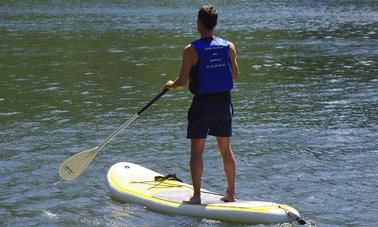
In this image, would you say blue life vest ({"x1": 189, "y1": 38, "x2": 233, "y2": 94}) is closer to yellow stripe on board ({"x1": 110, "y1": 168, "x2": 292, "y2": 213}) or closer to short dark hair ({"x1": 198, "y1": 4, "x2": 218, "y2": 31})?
short dark hair ({"x1": 198, "y1": 4, "x2": 218, "y2": 31})

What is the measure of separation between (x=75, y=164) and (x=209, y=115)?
7.42 feet

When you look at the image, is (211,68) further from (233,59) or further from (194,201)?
(194,201)

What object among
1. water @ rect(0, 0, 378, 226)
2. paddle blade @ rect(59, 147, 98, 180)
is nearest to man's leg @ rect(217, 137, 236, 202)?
water @ rect(0, 0, 378, 226)

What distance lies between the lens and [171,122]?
46.3 ft

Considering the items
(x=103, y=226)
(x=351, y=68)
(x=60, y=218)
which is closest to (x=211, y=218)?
(x=103, y=226)

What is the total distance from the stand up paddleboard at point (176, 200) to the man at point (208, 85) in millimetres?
186

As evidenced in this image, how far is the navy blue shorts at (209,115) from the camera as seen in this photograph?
26.3 ft

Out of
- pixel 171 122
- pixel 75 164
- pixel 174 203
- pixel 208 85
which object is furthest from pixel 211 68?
pixel 171 122

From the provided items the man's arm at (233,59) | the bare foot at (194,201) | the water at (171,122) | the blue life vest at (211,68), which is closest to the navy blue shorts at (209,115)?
the blue life vest at (211,68)

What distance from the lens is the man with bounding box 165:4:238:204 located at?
7.81 meters

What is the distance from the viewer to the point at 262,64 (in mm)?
24172

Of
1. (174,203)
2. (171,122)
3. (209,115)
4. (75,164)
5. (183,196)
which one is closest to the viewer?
(209,115)

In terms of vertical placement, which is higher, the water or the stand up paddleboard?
the stand up paddleboard

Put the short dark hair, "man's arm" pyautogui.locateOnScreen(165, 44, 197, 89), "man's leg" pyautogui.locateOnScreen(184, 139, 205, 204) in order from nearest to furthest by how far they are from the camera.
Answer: the short dark hair → "man's arm" pyautogui.locateOnScreen(165, 44, 197, 89) → "man's leg" pyautogui.locateOnScreen(184, 139, 205, 204)
